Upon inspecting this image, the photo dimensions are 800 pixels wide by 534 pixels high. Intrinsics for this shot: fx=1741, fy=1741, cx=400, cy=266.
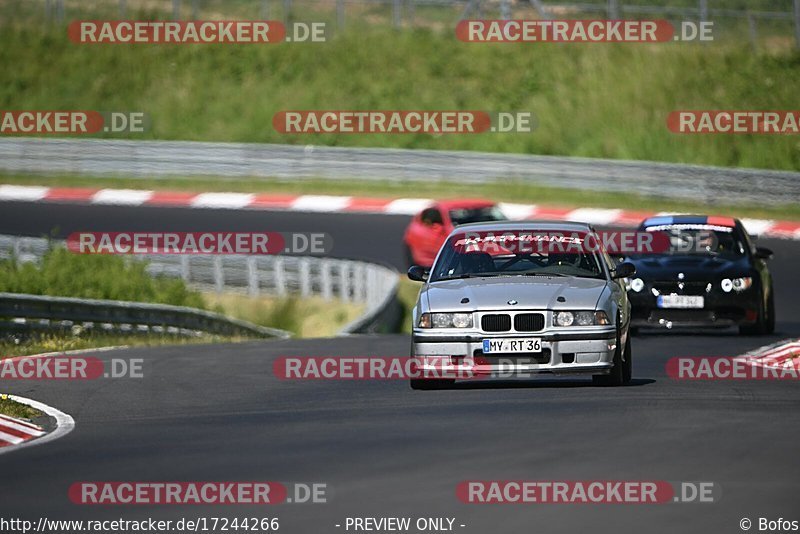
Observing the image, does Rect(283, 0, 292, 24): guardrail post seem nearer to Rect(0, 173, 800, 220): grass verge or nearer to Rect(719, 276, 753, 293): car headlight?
Rect(0, 173, 800, 220): grass verge

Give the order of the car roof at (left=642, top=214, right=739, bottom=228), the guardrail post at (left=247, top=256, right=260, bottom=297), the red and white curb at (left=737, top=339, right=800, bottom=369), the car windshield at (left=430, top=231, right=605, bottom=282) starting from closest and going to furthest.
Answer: the car windshield at (left=430, top=231, right=605, bottom=282), the red and white curb at (left=737, top=339, right=800, bottom=369), the car roof at (left=642, top=214, right=739, bottom=228), the guardrail post at (left=247, top=256, right=260, bottom=297)

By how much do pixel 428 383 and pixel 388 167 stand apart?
22814mm

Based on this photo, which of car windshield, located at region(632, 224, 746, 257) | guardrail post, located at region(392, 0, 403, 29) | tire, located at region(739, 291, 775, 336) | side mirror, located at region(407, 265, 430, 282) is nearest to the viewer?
side mirror, located at region(407, 265, 430, 282)

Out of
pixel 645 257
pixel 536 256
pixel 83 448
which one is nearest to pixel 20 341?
pixel 645 257

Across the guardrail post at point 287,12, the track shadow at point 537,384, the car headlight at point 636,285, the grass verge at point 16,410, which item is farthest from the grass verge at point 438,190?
the grass verge at point 16,410

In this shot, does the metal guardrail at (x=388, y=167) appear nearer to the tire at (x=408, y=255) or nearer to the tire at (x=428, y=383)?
the tire at (x=408, y=255)

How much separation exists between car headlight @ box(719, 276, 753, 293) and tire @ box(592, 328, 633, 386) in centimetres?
483

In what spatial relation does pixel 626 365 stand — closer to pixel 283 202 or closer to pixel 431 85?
pixel 283 202

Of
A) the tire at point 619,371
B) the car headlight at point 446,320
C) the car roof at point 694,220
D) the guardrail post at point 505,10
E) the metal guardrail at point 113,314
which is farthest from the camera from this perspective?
the guardrail post at point 505,10

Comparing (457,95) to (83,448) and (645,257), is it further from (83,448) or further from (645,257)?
(83,448)

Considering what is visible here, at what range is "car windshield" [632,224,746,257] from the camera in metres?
19.6

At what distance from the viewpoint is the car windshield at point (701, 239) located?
1959cm

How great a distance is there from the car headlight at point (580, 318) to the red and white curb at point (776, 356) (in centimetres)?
320

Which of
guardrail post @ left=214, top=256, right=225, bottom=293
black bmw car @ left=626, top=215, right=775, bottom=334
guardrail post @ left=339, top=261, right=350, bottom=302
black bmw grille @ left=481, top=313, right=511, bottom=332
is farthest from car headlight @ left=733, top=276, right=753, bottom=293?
guardrail post @ left=214, top=256, right=225, bottom=293
